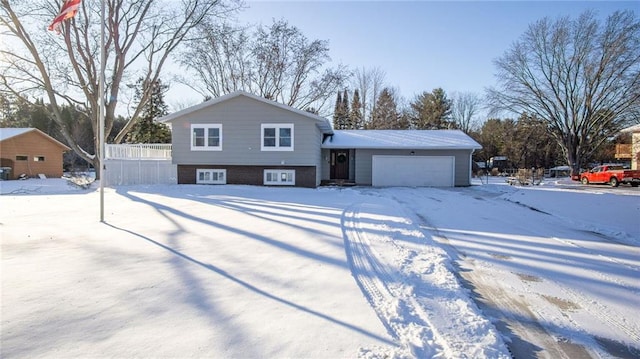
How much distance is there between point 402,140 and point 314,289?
18.6m

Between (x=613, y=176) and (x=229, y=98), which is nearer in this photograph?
(x=229, y=98)

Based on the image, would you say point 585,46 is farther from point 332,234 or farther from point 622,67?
point 332,234

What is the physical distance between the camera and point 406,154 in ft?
68.2

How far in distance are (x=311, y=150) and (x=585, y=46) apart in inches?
1048

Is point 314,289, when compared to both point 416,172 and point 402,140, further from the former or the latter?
point 402,140

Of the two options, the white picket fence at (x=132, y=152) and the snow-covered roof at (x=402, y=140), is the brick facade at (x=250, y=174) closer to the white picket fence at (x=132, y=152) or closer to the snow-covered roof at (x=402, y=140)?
the white picket fence at (x=132, y=152)

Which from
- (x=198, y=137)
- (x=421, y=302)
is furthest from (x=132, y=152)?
(x=421, y=302)

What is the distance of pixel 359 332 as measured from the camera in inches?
118

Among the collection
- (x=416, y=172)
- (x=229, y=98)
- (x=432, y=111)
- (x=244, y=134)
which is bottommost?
(x=416, y=172)

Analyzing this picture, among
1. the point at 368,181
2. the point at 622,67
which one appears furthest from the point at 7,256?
the point at 622,67

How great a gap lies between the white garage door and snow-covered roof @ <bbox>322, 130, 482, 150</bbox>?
0.75m

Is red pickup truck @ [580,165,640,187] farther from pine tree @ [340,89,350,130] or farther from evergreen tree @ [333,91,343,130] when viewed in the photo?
evergreen tree @ [333,91,343,130]

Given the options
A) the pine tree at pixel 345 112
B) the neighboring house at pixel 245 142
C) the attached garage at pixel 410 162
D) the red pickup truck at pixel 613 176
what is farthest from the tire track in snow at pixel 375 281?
the pine tree at pixel 345 112

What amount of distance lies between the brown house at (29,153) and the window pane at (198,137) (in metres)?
20.0
